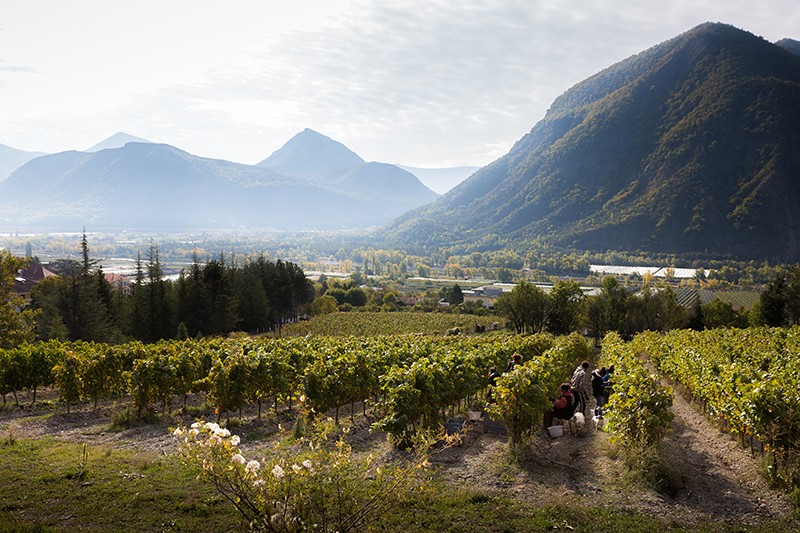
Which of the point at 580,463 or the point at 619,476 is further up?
the point at 619,476

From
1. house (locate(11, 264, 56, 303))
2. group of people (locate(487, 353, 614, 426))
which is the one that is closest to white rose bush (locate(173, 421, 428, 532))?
group of people (locate(487, 353, 614, 426))

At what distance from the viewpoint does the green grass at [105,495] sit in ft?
29.1

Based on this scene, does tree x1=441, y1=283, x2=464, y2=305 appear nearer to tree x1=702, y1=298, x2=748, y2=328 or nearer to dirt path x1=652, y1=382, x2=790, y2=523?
tree x1=702, y1=298, x2=748, y2=328

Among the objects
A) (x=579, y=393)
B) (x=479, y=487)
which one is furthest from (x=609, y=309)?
(x=479, y=487)

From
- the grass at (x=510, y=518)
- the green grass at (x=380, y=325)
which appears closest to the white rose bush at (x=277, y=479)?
the grass at (x=510, y=518)

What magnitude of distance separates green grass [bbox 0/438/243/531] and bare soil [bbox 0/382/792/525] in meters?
2.02

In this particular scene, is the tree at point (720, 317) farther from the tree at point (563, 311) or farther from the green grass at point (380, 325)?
the green grass at point (380, 325)

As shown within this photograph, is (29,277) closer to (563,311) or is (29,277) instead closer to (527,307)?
(527,307)

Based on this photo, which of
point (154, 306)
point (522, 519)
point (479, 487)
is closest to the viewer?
point (522, 519)

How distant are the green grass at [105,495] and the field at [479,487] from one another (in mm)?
27

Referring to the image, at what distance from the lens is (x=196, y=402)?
22.3 meters

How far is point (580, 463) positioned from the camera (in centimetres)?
1259

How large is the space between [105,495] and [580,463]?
1114cm

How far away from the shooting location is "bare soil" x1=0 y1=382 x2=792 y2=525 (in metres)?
9.98
